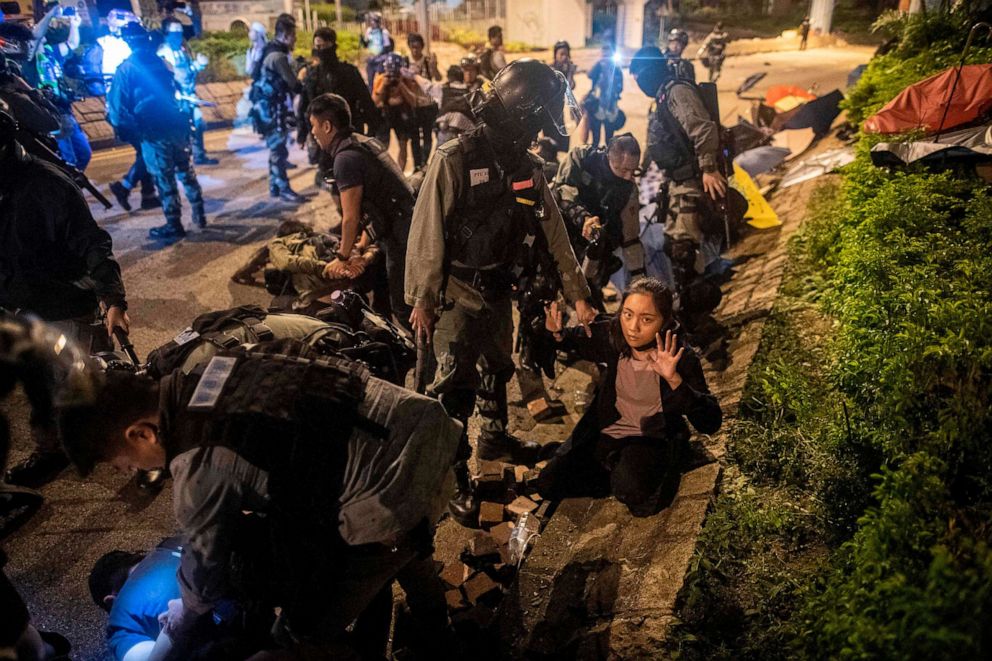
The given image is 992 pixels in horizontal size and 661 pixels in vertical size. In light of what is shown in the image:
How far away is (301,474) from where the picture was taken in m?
1.91

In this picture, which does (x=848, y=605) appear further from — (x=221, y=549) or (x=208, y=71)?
(x=208, y=71)

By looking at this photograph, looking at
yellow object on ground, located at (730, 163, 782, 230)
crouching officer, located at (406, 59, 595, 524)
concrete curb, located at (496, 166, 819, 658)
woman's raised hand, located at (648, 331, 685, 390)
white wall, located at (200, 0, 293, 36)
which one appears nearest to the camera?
concrete curb, located at (496, 166, 819, 658)

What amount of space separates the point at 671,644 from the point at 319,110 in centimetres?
391

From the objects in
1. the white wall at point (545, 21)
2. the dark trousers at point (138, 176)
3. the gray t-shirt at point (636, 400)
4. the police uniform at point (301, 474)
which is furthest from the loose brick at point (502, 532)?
the white wall at point (545, 21)

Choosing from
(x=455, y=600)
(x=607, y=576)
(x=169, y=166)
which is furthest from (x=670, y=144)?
(x=169, y=166)

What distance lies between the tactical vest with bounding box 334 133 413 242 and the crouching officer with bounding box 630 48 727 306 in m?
2.52

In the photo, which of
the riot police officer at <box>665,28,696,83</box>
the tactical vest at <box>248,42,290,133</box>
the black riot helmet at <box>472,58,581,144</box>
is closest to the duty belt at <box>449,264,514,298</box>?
the black riot helmet at <box>472,58,581,144</box>

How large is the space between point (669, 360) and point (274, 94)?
7.80m

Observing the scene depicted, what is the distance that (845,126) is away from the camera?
9602 millimetres

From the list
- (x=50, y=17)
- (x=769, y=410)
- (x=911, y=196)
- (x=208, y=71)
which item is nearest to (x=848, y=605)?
(x=769, y=410)

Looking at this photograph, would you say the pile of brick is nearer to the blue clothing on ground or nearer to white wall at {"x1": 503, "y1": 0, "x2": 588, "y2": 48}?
the blue clothing on ground

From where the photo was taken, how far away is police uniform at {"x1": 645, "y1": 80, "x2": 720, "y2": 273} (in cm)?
527

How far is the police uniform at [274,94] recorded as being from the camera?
342 inches

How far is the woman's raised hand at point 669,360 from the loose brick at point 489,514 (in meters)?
1.35
